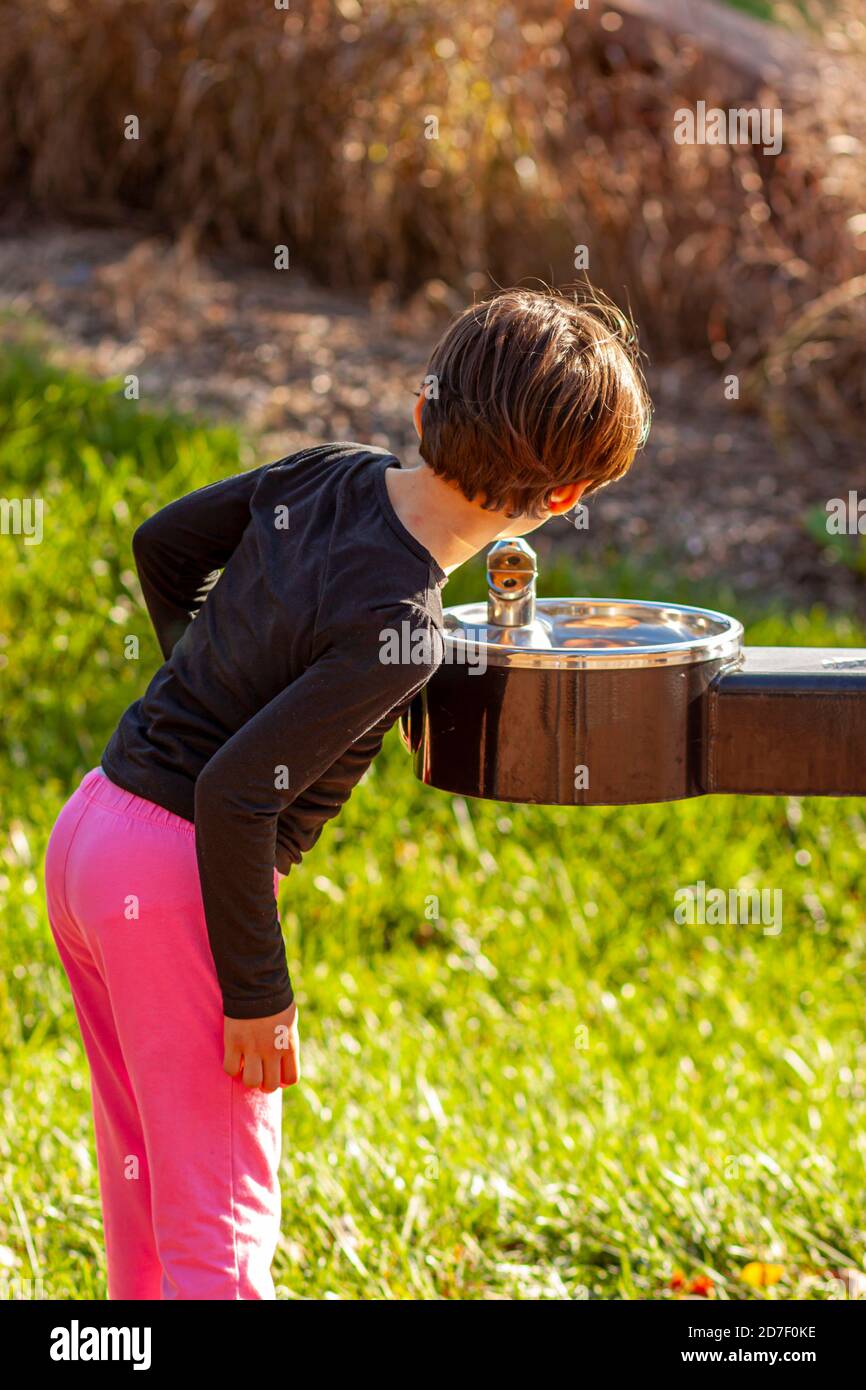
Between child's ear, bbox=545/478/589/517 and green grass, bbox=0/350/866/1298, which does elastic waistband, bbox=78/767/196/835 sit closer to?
child's ear, bbox=545/478/589/517

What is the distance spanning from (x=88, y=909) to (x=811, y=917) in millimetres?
2626

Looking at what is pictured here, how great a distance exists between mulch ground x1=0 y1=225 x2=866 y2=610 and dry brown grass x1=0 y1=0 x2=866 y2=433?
0.25 meters

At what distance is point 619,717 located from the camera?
178 cm

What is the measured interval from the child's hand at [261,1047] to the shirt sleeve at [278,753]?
13 centimetres

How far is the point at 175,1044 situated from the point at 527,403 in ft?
2.61

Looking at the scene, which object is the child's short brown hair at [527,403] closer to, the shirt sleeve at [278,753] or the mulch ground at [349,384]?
the shirt sleeve at [278,753]

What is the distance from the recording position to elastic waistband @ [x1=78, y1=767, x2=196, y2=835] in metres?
1.79

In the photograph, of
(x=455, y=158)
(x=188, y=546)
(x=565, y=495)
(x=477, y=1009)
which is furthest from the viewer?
(x=455, y=158)


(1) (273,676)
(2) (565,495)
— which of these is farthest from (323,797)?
(2) (565,495)

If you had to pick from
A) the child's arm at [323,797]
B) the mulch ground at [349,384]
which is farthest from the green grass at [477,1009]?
the child's arm at [323,797]

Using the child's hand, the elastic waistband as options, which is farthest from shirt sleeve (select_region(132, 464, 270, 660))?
the child's hand

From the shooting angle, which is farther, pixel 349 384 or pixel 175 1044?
pixel 349 384

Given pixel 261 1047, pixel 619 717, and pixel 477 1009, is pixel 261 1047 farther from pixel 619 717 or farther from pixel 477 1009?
pixel 477 1009
